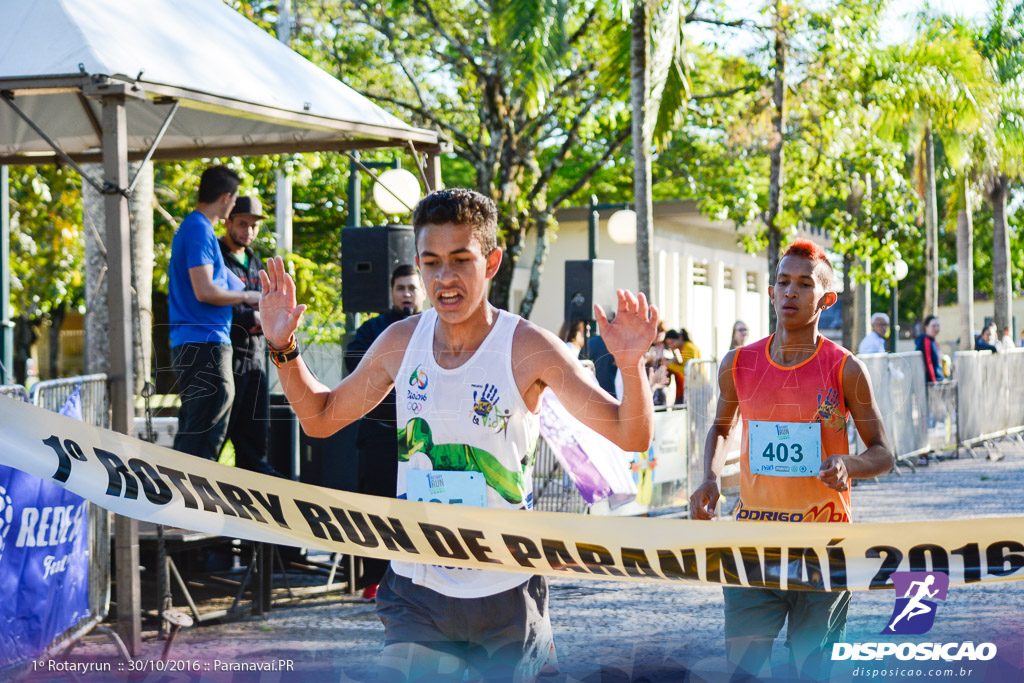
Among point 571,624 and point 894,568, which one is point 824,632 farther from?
point 571,624

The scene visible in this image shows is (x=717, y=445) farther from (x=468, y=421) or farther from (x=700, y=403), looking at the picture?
(x=700, y=403)

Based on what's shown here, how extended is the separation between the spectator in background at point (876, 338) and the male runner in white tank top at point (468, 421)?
8.66 metres

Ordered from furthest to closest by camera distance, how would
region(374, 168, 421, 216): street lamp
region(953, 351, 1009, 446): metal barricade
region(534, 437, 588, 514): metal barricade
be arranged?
region(374, 168, 421, 216): street lamp < region(534, 437, 588, 514): metal barricade < region(953, 351, 1009, 446): metal barricade

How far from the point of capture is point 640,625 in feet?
20.3

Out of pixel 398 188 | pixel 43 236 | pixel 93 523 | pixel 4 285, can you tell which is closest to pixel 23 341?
pixel 43 236

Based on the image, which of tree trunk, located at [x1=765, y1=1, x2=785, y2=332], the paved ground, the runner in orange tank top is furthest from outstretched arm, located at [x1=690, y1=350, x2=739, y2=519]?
tree trunk, located at [x1=765, y1=1, x2=785, y2=332]

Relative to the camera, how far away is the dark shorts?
3338 mm

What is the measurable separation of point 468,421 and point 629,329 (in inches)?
20.0

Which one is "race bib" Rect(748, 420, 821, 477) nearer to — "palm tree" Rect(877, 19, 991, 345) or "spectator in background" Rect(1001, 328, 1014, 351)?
"palm tree" Rect(877, 19, 991, 345)

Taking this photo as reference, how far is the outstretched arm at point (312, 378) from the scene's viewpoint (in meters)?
2.91

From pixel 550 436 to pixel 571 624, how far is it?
177cm

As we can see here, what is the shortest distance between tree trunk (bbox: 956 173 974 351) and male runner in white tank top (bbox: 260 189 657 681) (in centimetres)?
157

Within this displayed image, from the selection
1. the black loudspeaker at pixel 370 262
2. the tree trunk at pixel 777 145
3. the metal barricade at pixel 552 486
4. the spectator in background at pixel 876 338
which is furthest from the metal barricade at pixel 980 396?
the tree trunk at pixel 777 145

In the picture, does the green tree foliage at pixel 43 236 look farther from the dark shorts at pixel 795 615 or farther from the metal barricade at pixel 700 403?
the dark shorts at pixel 795 615
